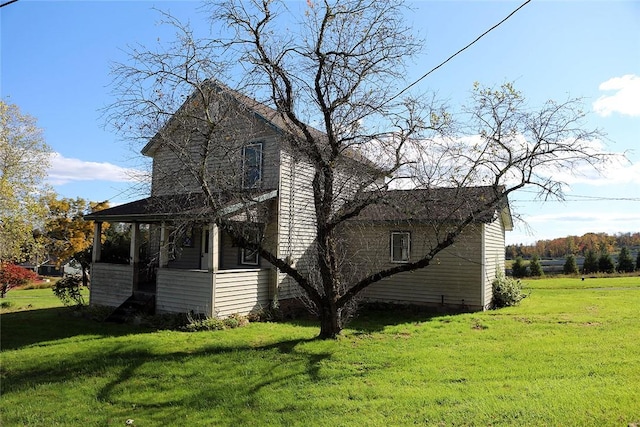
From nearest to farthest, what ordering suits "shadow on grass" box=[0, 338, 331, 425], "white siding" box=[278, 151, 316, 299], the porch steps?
"shadow on grass" box=[0, 338, 331, 425], the porch steps, "white siding" box=[278, 151, 316, 299]

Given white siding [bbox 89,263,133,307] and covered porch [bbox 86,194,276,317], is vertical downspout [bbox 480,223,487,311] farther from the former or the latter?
white siding [bbox 89,263,133,307]

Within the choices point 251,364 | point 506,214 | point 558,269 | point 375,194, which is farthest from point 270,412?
point 558,269

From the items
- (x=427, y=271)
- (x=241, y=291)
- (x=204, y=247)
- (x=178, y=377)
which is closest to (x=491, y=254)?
(x=427, y=271)

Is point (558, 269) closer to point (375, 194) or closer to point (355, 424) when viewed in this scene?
point (375, 194)

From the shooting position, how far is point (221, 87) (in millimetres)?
9523

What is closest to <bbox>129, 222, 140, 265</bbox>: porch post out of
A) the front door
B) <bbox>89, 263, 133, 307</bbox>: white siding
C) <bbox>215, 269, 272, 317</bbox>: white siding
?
<bbox>89, 263, 133, 307</bbox>: white siding

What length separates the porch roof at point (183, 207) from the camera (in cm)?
977

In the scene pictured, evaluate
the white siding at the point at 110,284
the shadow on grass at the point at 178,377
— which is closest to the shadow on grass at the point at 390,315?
the shadow on grass at the point at 178,377

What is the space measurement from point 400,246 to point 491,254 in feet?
11.5

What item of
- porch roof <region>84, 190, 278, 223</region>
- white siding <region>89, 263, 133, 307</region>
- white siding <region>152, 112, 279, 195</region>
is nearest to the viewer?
white siding <region>152, 112, 279, 195</region>

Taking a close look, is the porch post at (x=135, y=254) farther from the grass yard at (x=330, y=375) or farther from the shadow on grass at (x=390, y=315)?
the shadow on grass at (x=390, y=315)

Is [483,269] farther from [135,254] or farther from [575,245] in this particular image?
[575,245]

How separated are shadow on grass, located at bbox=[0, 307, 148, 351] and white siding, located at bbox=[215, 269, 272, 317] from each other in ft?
7.50

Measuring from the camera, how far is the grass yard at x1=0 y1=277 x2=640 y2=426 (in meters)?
5.90
